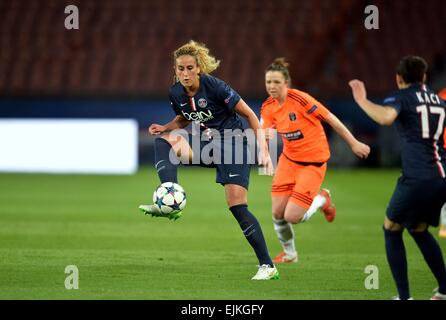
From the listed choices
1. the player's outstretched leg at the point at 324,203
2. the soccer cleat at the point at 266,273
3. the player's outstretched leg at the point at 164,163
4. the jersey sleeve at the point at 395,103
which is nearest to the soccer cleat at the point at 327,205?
the player's outstretched leg at the point at 324,203

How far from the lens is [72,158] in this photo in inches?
946

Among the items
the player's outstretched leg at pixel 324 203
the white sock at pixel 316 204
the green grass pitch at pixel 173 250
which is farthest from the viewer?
the player's outstretched leg at pixel 324 203

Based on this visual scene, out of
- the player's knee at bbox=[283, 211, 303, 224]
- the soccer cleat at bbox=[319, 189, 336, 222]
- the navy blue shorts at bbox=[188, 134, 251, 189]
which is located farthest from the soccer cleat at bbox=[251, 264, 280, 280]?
the soccer cleat at bbox=[319, 189, 336, 222]

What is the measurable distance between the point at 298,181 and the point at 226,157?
158 centimetres

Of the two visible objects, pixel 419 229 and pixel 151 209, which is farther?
pixel 151 209

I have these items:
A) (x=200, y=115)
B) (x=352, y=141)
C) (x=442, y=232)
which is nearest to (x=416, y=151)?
(x=352, y=141)

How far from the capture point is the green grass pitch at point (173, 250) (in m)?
6.94

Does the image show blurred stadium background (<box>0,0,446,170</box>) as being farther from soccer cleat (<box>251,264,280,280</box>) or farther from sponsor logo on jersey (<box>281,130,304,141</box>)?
soccer cleat (<box>251,264,280,280</box>)

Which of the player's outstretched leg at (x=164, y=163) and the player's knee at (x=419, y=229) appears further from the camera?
the player's outstretched leg at (x=164, y=163)

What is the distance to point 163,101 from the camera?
26.9 meters

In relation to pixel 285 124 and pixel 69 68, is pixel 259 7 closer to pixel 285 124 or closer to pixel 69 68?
pixel 69 68

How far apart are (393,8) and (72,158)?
1358 cm

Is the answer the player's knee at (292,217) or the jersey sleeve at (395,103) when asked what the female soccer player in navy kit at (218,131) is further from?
the jersey sleeve at (395,103)

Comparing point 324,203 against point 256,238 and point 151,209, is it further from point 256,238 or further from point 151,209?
point 151,209
